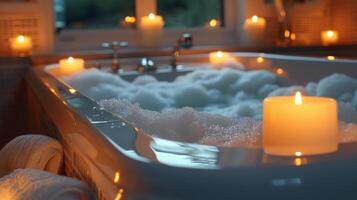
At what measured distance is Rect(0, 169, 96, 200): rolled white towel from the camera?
831 millimetres

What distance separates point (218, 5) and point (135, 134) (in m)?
2.97

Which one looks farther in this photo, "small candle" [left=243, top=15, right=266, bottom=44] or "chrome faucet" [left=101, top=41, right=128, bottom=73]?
"small candle" [left=243, top=15, right=266, bottom=44]

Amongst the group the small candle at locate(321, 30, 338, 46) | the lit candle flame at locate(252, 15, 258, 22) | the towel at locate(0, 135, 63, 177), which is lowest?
the towel at locate(0, 135, 63, 177)

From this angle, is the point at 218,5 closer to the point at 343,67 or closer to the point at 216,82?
the point at 216,82

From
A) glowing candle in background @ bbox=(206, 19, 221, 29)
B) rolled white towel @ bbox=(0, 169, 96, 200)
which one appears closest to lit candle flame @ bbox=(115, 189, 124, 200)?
rolled white towel @ bbox=(0, 169, 96, 200)

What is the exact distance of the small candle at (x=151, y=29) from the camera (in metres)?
3.35

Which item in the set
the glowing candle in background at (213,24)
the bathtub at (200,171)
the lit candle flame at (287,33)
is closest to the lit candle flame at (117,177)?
the bathtub at (200,171)

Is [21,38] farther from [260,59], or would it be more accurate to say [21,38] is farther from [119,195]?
[119,195]

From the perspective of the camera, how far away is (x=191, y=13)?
3666 mm

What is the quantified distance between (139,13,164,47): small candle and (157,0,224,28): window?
21cm

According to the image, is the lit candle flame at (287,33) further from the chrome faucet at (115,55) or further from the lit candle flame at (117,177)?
the lit candle flame at (117,177)

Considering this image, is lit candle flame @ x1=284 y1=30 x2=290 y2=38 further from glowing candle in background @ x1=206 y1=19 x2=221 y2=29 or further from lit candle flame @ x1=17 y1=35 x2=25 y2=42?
lit candle flame @ x1=17 y1=35 x2=25 y2=42

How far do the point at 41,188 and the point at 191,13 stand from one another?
2.92 metres

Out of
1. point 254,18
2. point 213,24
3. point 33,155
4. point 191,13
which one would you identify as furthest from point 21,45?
point 33,155
